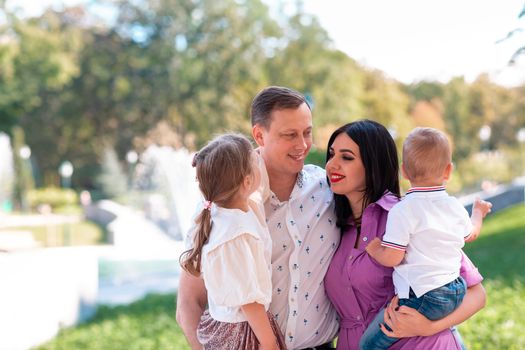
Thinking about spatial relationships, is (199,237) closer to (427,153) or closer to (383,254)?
(383,254)

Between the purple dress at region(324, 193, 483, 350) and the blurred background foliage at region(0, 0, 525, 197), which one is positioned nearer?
the purple dress at region(324, 193, 483, 350)

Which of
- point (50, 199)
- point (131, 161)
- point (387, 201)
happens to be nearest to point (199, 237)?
→ point (387, 201)

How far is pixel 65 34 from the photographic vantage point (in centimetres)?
3338

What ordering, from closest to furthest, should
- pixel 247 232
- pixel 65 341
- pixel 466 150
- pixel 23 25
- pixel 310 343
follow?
pixel 247 232
pixel 310 343
pixel 65 341
pixel 23 25
pixel 466 150

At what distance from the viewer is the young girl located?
2.03 metres

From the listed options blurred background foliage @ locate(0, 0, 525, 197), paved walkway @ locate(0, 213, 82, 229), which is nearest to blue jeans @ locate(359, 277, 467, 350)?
paved walkway @ locate(0, 213, 82, 229)

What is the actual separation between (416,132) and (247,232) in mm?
639

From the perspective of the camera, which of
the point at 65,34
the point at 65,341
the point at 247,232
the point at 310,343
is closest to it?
the point at 247,232

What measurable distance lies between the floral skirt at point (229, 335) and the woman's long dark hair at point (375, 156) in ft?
1.86

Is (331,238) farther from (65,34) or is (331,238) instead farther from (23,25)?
(65,34)

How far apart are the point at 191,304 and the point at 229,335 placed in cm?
25

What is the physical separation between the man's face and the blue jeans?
1.95 ft

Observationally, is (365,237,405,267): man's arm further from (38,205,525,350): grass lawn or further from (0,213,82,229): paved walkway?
(0,213,82,229): paved walkway

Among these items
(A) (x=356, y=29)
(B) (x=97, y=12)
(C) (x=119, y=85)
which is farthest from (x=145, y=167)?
(A) (x=356, y=29)
